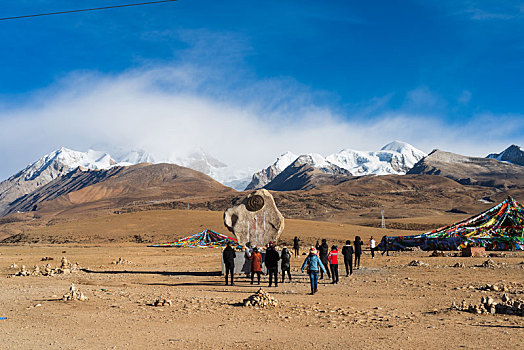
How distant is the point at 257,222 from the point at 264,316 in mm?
11907

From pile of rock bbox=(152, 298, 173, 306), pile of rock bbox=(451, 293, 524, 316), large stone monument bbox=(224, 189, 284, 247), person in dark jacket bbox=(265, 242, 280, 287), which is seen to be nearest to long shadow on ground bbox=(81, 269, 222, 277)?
large stone monument bbox=(224, 189, 284, 247)

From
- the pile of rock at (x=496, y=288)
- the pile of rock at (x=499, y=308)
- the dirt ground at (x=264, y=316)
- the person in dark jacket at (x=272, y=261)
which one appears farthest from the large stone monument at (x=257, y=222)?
the pile of rock at (x=499, y=308)

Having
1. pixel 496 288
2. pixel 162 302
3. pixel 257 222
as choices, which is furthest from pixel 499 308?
pixel 257 222

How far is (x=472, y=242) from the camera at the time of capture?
30.0 meters

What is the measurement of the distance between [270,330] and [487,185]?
6455 inches

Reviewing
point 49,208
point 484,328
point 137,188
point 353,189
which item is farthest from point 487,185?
point 484,328

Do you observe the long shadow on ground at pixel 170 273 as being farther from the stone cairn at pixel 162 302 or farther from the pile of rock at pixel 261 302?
the pile of rock at pixel 261 302

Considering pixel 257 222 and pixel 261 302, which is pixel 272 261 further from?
pixel 257 222

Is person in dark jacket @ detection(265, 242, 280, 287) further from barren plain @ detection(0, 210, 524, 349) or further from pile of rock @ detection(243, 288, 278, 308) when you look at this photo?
pile of rock @ detection(243, 288, 278, 308)

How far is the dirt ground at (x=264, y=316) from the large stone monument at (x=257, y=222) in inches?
162

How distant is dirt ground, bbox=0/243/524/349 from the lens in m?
8.42

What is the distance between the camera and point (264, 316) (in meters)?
10.8

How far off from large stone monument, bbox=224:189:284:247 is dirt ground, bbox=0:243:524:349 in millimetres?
4115

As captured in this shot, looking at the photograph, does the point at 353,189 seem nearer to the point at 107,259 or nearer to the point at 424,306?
the point at 107,259
